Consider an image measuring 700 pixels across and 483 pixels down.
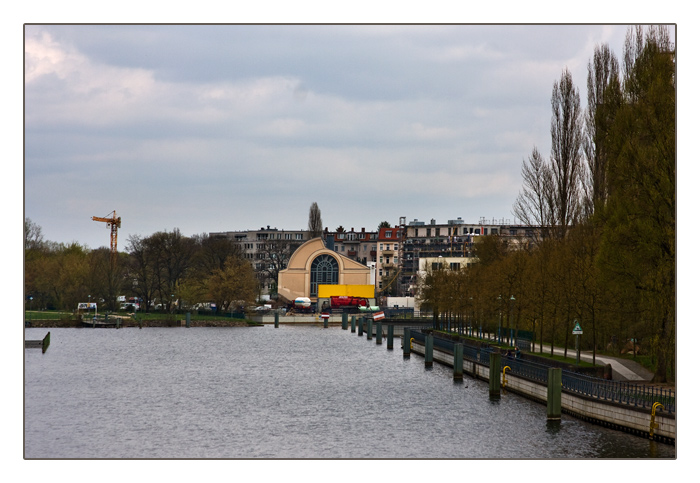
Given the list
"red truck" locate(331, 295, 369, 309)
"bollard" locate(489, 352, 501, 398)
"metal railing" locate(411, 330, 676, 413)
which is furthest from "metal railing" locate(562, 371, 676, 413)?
"red truck" locate(331, 295, 369, 309)

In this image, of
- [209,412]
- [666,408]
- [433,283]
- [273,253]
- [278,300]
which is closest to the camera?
[666,408]

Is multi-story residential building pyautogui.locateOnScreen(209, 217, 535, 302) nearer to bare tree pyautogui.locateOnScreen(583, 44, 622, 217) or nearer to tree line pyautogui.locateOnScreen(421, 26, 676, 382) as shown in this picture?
tree line pyautogui.locateOnScreen(421, 26, 676, 382)

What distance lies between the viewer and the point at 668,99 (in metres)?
33.7

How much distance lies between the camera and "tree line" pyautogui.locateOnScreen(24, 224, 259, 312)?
354ft

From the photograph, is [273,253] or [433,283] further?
[273,253]

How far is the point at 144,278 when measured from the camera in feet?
382

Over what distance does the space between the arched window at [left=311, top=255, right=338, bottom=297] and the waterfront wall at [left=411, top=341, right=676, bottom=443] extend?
9968 cm

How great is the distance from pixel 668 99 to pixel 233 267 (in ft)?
300

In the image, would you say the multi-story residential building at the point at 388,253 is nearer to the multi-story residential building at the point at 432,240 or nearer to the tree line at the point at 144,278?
the multi-story residential building at the point at 432,240

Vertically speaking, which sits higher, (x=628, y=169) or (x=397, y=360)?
(x=628, y=169)

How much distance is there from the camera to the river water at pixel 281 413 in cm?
3089

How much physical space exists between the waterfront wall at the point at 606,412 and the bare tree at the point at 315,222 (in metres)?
116
